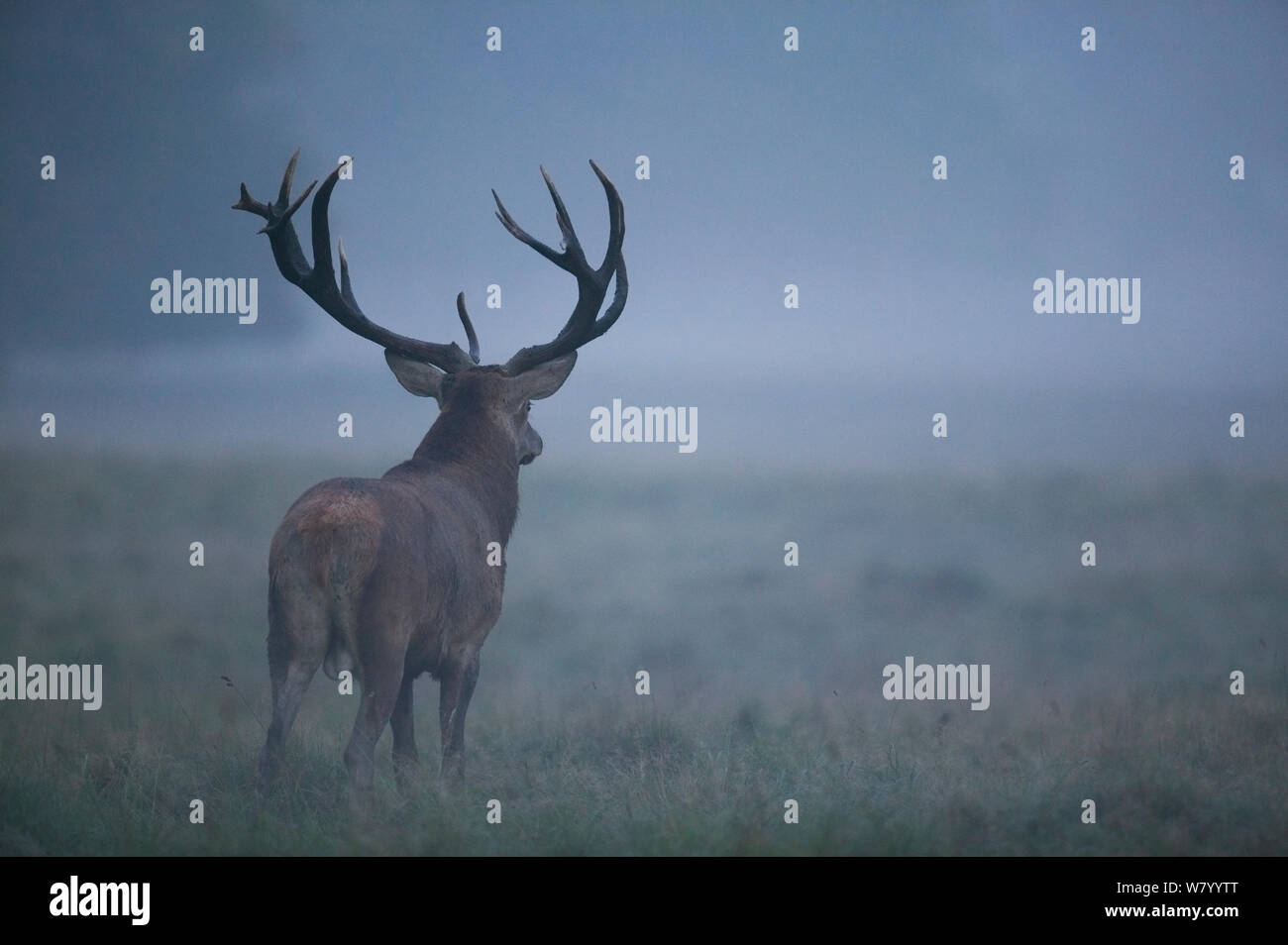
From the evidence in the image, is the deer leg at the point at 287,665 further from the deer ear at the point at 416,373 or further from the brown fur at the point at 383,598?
the deer ear at the point at 416,373

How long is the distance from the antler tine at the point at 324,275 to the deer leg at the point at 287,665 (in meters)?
2.25

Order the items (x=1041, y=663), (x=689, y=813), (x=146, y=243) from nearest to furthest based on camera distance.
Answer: (x=689, y=813), (x=1041, y=663), (x=146, y=243)

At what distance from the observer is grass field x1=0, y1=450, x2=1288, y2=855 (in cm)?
634

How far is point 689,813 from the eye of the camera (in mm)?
6281

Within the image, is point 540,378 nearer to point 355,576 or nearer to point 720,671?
point 355,576

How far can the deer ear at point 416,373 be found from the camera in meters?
8.07

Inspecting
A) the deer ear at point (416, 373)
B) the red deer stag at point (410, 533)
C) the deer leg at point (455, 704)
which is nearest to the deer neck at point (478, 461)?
the red deer stag at point (410, 533)

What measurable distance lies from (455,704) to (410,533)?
3.95ft

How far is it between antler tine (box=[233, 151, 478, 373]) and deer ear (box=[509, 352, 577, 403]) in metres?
0.34

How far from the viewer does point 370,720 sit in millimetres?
6293

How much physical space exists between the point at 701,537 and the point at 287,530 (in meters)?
13.6

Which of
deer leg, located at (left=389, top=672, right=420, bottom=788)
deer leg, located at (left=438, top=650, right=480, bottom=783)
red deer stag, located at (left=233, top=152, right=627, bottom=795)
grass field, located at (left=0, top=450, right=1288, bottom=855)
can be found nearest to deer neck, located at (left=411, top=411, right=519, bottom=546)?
red deer stag, located at (left=233, top=152, right=627, bottom=795)
